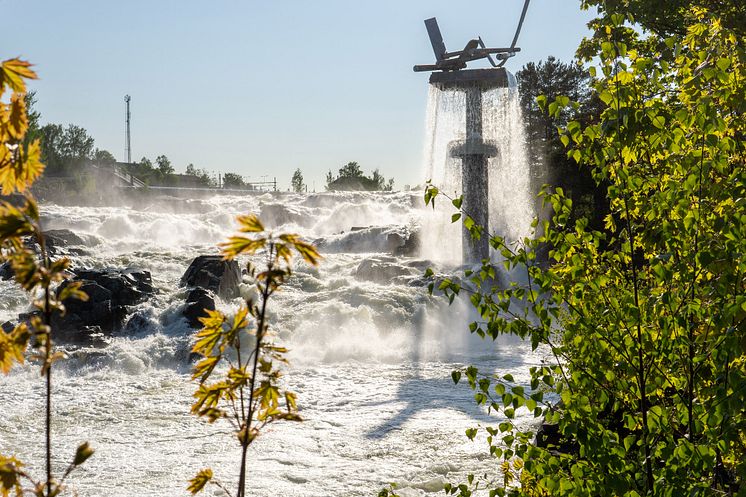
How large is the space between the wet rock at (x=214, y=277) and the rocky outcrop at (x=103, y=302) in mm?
1105

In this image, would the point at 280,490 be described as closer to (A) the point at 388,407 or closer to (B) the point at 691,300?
(A) the point at 388,407

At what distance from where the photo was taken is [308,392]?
1203 cm

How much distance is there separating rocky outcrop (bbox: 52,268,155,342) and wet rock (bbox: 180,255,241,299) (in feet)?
3.63

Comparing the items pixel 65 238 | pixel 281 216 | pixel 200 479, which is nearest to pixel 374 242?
pixel 281 216

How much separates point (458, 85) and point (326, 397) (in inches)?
525

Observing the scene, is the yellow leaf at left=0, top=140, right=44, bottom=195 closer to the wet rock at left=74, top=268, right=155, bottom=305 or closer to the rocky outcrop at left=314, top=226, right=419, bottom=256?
the wet rock at left=74, top=268, right=155, bottom=305

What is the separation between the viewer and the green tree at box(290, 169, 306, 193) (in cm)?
5375

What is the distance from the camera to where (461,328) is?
59.7 ft

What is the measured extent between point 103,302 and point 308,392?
280 inches

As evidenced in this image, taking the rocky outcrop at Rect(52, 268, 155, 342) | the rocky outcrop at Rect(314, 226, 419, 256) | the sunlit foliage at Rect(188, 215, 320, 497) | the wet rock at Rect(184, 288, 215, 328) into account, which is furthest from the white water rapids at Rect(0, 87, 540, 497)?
the rocky outcrop at Rect(314, 226, 419, 256)

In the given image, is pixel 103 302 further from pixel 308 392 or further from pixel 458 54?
pixel 458 54

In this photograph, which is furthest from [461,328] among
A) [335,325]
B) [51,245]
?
[51,245]

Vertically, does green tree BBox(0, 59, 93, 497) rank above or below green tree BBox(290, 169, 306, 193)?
below

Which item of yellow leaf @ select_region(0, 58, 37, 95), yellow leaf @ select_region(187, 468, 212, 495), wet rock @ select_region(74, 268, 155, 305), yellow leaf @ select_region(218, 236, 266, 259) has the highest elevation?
yellow leaf @ select_region(0, 58, 37, 95)
